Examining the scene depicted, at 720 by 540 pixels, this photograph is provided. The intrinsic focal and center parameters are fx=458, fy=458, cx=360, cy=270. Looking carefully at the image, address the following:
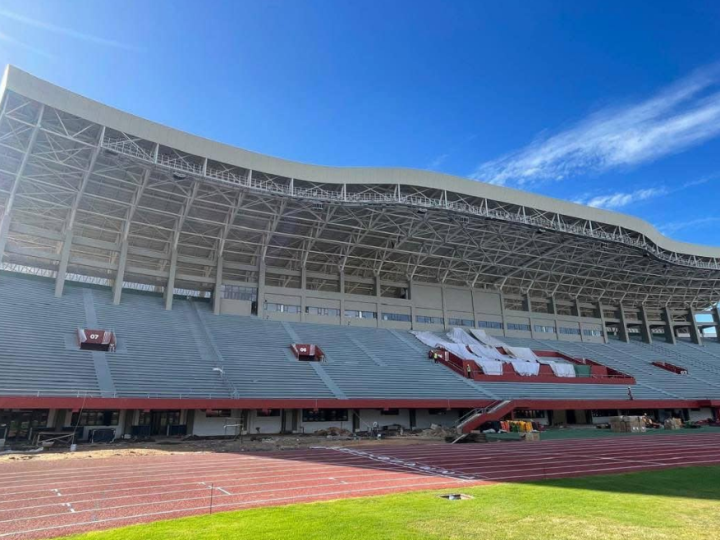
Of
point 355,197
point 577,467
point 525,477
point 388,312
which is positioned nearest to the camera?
point 525,477

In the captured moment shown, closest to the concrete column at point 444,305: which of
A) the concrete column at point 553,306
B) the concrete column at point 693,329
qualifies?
the concrete column at point 553,306

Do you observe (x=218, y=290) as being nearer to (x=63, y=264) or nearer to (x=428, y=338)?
(x=63, y=264)

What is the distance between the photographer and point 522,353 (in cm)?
4562

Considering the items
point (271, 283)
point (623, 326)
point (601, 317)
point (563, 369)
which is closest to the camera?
point (563, 369)

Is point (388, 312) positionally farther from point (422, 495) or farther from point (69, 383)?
point (422, 495)

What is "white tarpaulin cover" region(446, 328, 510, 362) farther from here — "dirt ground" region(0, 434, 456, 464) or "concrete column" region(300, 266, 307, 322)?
"dirt ground" region(0, 434, 456, 464)

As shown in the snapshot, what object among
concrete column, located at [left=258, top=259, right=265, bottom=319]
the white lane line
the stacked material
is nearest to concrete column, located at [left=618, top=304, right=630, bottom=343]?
the stacked material

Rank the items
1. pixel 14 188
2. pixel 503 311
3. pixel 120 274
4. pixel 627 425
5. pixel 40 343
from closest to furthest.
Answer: pixel 40 343
pixel 14 188
pixel 627 425
pixel 120 274
pixel 503 311

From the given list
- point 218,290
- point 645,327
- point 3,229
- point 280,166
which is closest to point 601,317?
point 645,327

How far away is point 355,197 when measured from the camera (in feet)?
119

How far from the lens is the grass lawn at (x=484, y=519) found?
707 cm

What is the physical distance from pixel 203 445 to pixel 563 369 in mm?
33245

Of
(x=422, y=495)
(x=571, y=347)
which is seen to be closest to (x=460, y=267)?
(x=571, y=347)

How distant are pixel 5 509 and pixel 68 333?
22.0 meters
